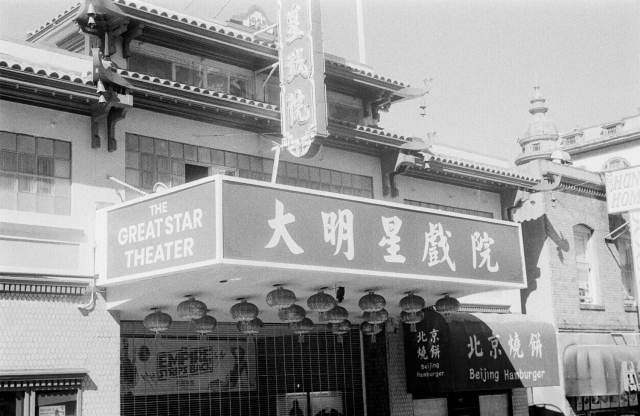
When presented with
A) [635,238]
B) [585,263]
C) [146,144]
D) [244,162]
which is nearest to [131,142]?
[146,144]

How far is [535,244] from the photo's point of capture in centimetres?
2456

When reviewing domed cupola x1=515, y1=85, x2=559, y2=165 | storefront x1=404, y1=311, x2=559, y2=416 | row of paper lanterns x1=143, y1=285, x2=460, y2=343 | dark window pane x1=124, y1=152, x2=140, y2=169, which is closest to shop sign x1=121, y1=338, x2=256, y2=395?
row of paper lanterns x1=143, y1=285, x2=460, y2=343

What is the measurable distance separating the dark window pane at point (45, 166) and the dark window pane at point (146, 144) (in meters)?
1.97

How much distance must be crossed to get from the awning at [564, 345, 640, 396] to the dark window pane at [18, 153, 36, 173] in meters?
15.7

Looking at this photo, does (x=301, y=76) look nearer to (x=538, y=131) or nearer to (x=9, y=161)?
(x=9, y=161)

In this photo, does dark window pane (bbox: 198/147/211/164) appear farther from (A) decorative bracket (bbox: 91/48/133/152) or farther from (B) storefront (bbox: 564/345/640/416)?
(B) storefront (bbox: 564/345/640/416)

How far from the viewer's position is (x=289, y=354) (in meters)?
19.6

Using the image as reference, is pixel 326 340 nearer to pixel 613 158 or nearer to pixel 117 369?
pixel 117 369

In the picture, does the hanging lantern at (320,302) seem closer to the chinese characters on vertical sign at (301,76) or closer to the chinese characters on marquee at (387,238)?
the chinese characters on marquee at (387,238)

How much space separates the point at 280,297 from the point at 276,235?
5.05 feet

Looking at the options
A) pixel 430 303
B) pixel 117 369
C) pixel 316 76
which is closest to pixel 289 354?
pixel 430 303

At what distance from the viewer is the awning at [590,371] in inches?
939

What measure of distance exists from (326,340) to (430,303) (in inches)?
107

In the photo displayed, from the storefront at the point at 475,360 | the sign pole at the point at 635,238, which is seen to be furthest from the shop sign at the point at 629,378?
the storefront at the point at 475,360
